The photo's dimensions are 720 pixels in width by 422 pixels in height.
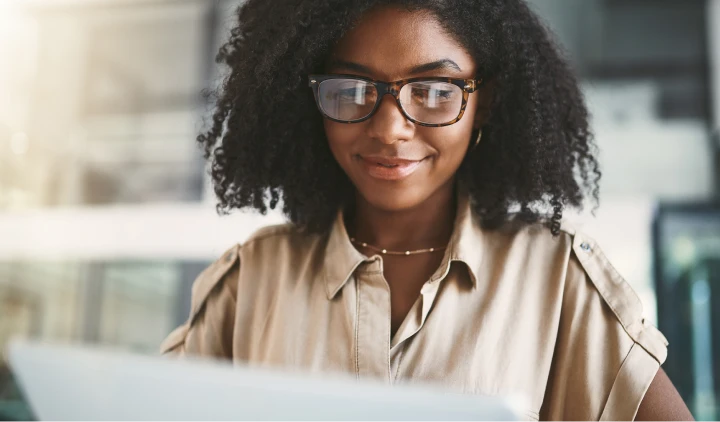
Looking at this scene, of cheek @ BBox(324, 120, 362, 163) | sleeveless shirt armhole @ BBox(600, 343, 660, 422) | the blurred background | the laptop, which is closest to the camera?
the laptop

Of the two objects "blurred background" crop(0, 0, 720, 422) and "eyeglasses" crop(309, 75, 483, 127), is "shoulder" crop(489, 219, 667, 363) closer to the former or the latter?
"eyeglasses" crop(309, 75, 483, 127)

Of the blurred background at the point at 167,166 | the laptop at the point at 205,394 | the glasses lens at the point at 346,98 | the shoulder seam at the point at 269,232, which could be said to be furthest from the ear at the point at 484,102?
the blurred background at the point at 167,166

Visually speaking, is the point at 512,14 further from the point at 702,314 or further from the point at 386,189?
the point at 702,314

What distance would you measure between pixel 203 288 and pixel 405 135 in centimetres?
52

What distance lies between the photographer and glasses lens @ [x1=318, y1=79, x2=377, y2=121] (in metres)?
1.05

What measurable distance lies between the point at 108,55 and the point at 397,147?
127 inches

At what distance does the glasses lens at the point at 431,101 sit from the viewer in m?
1.03

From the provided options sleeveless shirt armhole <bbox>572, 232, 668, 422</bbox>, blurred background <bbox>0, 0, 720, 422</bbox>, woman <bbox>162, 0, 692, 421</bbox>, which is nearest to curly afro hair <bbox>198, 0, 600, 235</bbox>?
woman <bbox>162, 0, 692, 421</bbox>

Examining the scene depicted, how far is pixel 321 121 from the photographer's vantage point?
129cm

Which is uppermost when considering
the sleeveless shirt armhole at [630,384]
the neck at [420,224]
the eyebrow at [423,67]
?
the eyebrow at [423,67]

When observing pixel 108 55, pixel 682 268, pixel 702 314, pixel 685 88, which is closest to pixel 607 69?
pixel 685 88

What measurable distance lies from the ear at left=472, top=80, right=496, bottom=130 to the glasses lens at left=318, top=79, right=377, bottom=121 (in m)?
0.23

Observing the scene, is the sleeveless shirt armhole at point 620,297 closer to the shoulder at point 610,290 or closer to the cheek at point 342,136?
the shoulder at point 610,290

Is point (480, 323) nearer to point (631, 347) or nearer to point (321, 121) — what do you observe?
point (631, 347)
